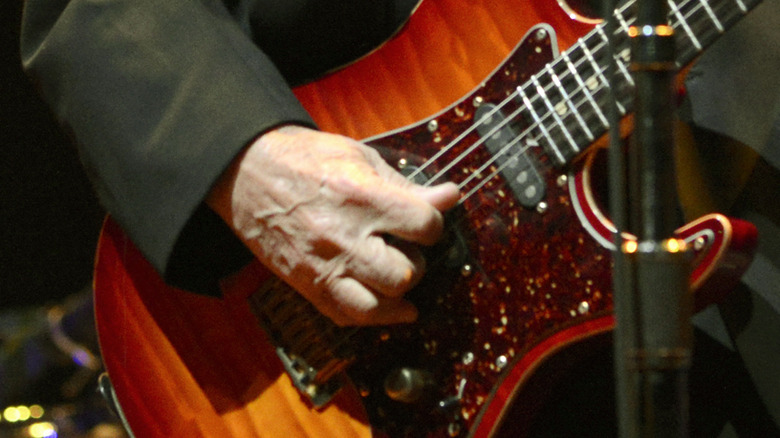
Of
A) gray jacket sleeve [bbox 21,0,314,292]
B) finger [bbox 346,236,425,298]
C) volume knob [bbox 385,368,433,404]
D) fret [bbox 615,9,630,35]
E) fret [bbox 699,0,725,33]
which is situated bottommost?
volume knob [bbox 385,368,433,404]

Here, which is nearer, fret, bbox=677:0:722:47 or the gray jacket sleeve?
fret, bbox=677:0:722:47

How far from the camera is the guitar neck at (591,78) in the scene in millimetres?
680

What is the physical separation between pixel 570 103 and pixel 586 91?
21 mm

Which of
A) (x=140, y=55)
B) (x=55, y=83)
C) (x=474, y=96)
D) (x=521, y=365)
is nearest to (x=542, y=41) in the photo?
(x=474, y=96)

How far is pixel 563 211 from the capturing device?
753 millimetres

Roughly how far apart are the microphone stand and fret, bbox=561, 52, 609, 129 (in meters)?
0.33

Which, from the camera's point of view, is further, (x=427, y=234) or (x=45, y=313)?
(x=45, y=313)

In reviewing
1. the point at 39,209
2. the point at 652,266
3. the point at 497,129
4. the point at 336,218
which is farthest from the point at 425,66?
the point at 39,209

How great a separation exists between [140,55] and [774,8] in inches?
28.7

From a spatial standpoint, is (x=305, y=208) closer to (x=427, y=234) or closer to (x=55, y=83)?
(x=427, y=234)

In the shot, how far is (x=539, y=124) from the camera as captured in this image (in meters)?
0.78

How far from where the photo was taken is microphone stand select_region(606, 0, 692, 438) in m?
0.38

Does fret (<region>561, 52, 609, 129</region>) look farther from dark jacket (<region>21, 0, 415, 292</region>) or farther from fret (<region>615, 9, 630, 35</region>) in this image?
dark jacket (<region>21, 0, 415, 292</region>)

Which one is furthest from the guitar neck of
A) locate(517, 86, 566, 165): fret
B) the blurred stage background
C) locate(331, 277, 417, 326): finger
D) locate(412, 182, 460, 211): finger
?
the blurred stage background
